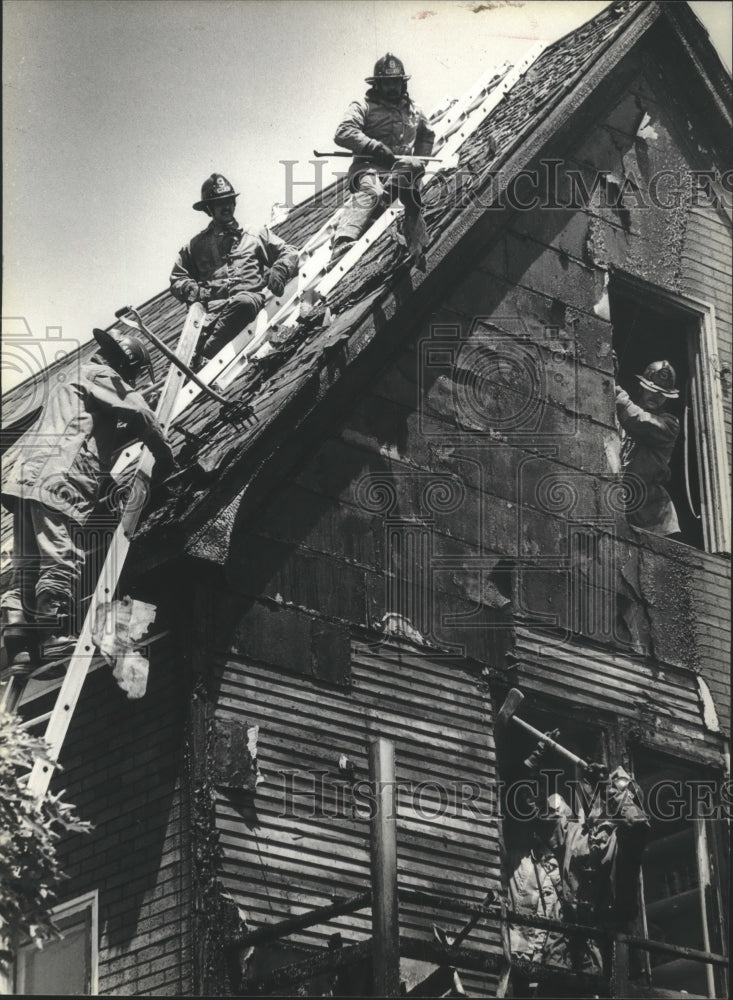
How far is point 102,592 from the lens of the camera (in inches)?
604

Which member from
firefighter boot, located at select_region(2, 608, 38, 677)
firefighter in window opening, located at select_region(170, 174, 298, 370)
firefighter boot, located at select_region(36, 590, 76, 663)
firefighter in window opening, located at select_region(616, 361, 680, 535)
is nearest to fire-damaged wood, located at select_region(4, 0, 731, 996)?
firefighter in window opening, located at select_region(616, 361, 680, 535)

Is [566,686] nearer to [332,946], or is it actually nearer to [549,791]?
[549,791]

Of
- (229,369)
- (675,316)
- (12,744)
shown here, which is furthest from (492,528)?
(12,744)

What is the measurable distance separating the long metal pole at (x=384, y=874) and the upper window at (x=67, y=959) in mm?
2258

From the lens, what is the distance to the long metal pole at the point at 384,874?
1434cm

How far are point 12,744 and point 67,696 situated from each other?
25.2 inches

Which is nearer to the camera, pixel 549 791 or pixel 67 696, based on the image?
pixel 67 696

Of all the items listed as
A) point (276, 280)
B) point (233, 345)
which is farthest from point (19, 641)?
point (276, 280)

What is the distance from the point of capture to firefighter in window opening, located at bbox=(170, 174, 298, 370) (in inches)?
702

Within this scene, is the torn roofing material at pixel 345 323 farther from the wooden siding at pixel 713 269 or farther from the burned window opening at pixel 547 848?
the burned window opening at pixel 547 848

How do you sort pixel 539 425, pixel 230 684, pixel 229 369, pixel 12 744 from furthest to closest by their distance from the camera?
1. pixel 539 425
2. pixel 229 369
3. pixel 230 684
4. pixel 12 744

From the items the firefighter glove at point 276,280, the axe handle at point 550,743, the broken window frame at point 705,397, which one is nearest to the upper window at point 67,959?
the axe handle at point 550,743

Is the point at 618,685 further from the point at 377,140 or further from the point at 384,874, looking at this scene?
the point at 377,140

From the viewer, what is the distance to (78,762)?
1639 cm
